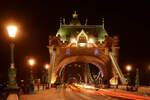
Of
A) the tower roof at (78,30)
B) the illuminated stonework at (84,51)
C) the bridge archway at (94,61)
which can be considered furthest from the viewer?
the tower roof at (78,30)

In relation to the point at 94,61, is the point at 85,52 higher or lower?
higher

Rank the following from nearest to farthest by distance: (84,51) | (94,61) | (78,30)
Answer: (84,51) → (94,61) → (78,30)

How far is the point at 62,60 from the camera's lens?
56281mm

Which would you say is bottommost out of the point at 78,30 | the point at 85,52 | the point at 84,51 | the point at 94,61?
the point at 94,61

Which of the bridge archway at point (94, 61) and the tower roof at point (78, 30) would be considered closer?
the bridge archway at point (94, 61)

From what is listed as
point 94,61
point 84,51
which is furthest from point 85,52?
point 94,61

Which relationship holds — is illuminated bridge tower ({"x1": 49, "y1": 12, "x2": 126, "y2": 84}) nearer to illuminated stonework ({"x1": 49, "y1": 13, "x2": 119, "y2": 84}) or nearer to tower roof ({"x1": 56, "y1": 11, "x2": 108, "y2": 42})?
illuminated stonework ({"x1": 49, "y1": 13, "x2": 119, "y2": 84})

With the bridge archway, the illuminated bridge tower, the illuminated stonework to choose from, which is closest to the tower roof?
the illuminated bridge tower

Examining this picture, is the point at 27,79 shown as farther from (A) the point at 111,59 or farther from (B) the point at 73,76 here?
(B) the point at 73,76

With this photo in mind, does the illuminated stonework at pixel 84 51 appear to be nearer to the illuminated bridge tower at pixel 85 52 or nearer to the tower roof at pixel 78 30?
the illuminated bridge tower at pixel 85 52

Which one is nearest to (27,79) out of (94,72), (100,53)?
(100,53)

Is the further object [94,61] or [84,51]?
[94,61]

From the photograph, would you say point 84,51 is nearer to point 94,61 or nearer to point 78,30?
point 94,61

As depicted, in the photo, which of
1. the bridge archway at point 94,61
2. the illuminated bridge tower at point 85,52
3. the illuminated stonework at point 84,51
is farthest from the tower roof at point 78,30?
the bridge archway at point 94,61
